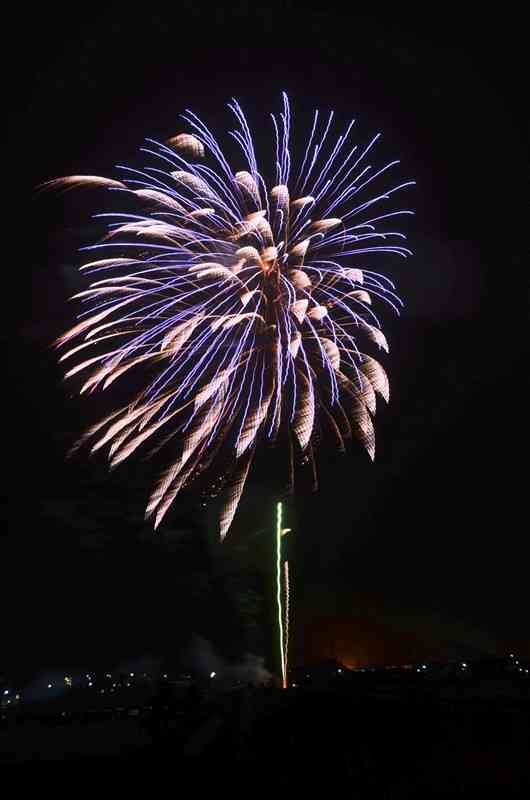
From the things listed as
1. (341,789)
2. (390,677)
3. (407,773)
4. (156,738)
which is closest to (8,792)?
(156,738)

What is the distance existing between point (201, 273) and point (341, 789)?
9998mm

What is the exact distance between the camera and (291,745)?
14320 mm

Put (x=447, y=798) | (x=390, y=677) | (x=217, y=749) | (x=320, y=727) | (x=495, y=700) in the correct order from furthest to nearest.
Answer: (x=390, y=677) → (x=495, y=700) → (x=320, y=727) → (x=217, y=749) → (x=447, y=798)

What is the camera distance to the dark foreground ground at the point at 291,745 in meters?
12.2

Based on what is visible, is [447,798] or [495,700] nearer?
[447,798]

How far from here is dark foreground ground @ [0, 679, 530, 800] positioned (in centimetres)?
1220

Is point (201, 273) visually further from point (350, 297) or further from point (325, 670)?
point (325, 670)

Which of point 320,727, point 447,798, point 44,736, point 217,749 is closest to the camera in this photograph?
point 447,798

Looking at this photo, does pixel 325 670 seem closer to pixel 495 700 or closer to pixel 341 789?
pixel 495 700

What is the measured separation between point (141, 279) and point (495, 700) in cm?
1285

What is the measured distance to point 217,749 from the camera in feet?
45.4

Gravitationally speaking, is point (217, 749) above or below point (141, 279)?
below

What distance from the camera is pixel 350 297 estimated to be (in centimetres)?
1819

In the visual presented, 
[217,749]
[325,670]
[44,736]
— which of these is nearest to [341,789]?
[217,749]
